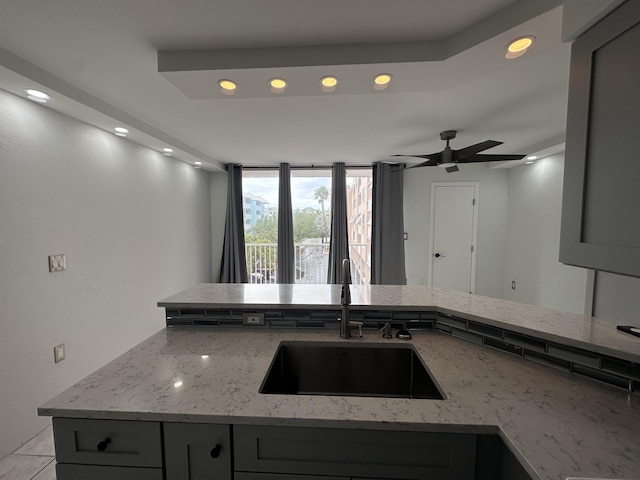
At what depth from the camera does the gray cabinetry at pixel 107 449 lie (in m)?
0.84

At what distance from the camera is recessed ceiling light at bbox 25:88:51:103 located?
176 cm

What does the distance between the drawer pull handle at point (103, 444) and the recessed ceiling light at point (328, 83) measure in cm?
191

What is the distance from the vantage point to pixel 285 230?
182 inches

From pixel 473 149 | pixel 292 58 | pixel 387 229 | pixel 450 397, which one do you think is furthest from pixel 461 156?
pixel 450 397

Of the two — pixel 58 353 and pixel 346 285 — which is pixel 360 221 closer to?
pixel 346 285

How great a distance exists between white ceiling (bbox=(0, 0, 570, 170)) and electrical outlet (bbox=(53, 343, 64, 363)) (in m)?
1.85

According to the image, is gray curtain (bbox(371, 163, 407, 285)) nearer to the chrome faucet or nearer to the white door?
the white door

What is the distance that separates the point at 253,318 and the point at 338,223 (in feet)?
10.6

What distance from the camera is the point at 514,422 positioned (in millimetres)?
766

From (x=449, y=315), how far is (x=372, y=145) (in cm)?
263

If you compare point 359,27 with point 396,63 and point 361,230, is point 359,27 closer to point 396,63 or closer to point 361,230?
point 396,63

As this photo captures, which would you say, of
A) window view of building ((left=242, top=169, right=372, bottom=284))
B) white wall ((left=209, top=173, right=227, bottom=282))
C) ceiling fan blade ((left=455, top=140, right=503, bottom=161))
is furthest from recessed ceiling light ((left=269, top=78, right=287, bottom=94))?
white wall ((left=209, top=173, right=227, bottom=282))

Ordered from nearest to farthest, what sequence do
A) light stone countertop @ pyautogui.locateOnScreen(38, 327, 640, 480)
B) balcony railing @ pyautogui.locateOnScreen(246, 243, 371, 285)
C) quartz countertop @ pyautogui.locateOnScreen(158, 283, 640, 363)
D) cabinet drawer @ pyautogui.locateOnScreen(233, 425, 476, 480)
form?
light stone countertop @ pyautogui.locateOnScreen(38, 327, 640, 480)
cabinet drawer @ pyautogui.locateOnScreen(233, 425, 476, 480)
quartz countertop @ pyautogui.locateOnScreen(158, 283, 640, 363)
balcony railing @ pyautogui.locateOnScreen(246, 243, 371, 285)

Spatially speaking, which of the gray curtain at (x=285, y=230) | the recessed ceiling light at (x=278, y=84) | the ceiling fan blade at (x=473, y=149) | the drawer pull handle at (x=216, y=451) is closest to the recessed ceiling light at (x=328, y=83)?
the recessed ceiling light at (x=278, y=84)
